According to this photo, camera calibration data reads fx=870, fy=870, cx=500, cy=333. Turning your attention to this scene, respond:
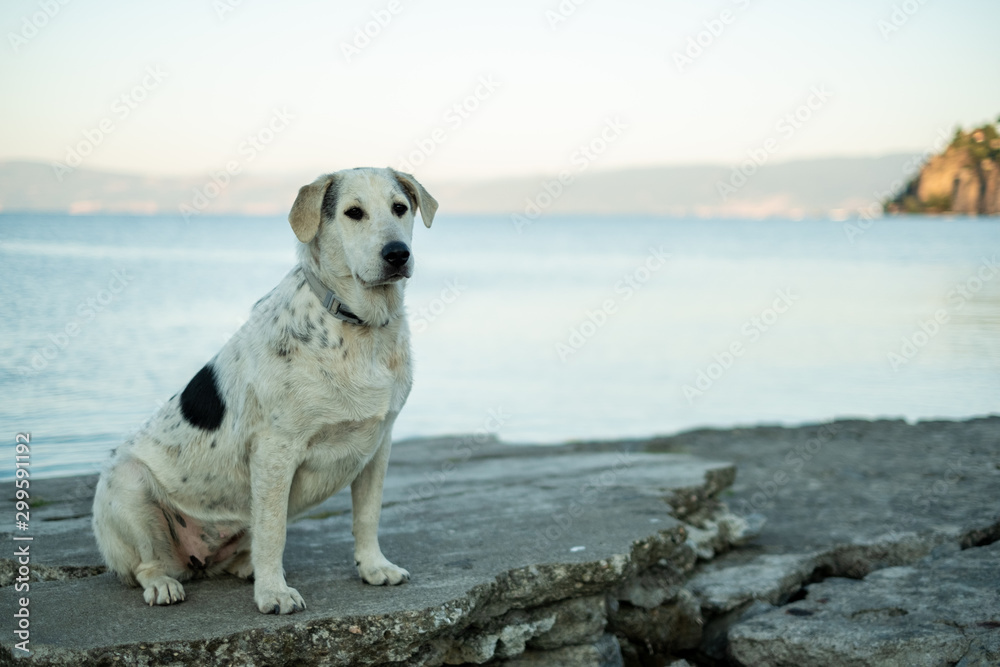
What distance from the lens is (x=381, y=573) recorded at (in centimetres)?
462

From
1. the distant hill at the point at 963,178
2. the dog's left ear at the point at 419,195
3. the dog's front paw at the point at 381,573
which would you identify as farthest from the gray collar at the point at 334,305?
the distant hill at the point at 963,178

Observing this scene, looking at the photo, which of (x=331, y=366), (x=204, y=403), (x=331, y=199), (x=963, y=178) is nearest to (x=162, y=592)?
(x=204, y=403)

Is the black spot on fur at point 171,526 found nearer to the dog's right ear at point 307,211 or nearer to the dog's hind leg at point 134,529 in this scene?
the dog's hind leg at point 134,529

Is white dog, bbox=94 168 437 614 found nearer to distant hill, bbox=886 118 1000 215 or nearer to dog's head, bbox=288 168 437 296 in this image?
dog's head, bbox=288 168 437 296

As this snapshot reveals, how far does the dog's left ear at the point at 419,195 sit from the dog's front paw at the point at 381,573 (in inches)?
72.0

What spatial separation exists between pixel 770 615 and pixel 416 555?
7.00 feet

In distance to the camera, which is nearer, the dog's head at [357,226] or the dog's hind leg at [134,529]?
the dog's head at [357,226]

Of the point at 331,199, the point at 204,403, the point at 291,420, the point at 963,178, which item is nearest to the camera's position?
the point at 291,420

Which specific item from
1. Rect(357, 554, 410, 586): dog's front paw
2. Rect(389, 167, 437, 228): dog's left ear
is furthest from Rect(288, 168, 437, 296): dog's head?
Rect(357, 554, 410, 586): dog's front paw

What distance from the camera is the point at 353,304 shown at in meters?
4.29

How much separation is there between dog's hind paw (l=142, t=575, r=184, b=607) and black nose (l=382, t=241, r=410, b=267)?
2.03 metres

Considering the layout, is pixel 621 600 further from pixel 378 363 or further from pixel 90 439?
pixel 90 439

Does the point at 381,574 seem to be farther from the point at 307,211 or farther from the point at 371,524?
the point at 307,211

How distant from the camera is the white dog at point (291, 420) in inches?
166
